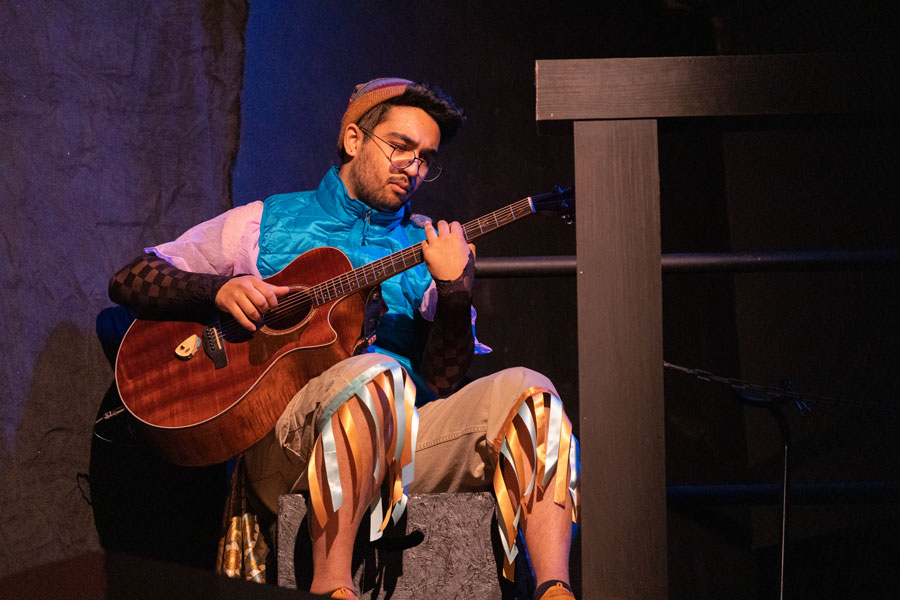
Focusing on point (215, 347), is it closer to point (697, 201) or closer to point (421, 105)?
point (421, 105)

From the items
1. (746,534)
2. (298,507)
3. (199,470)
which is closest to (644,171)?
(298,507)

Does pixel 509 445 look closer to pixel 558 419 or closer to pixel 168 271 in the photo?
pixel 558 419

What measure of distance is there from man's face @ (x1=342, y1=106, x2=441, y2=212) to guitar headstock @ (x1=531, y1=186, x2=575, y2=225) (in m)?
0.36

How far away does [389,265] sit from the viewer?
181 centimetres

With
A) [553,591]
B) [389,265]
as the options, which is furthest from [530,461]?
[389,265]

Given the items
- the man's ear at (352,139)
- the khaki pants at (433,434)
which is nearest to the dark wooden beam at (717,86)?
the khaki pants at (433,434)

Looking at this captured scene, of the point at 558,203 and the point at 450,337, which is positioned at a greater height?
the point at 558,203

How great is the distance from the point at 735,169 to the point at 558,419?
1416mm

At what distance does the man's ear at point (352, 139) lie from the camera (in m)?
2.14

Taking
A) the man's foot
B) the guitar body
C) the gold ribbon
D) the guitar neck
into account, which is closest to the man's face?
the guitar neck

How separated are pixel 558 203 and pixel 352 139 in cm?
62

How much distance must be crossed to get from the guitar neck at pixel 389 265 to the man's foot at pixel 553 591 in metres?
0.74

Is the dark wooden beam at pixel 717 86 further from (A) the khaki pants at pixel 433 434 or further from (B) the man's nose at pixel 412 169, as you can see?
(B) the man's nose at pixel 412 169

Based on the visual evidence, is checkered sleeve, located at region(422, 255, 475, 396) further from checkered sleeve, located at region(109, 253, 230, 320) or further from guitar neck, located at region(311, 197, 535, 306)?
checkered sleeve, located at region(109, 253, 230, 320)
